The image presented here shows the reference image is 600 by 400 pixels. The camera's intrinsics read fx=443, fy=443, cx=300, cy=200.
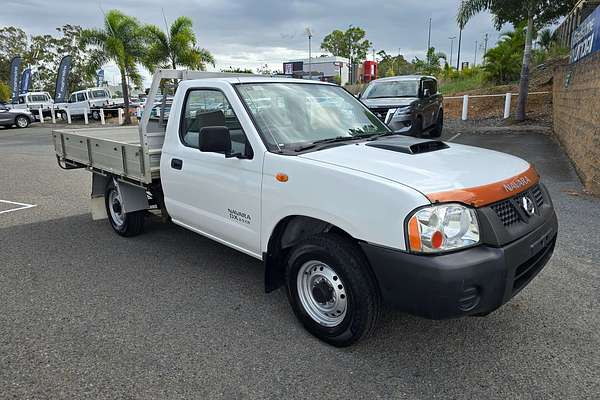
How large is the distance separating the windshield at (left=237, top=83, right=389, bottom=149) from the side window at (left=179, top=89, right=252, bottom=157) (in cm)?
20

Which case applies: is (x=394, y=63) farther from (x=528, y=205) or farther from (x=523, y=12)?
(x=528, y=205)

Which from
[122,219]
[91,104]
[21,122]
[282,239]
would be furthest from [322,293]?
[91,104]

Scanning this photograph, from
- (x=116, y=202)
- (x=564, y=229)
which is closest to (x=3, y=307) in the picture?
(x=116, y=202)

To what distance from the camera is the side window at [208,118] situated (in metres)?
3.58

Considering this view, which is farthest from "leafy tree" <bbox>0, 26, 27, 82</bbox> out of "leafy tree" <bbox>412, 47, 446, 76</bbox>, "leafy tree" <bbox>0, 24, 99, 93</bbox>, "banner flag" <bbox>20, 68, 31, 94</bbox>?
"leafy tree" <bbox>412, 47, 446, 76</bbox>

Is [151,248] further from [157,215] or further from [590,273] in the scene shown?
[590,273]

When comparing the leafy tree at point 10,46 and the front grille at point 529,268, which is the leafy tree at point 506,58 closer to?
the front grille at point 529,268

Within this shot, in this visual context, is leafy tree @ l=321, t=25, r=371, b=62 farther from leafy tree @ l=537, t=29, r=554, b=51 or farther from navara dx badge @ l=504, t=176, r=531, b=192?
navara dx badge @ l=504, t=176, r=531, b=192

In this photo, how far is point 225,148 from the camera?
11.1 feet

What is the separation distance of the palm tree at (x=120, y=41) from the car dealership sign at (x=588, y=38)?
21.9m

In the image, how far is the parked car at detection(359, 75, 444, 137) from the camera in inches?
437

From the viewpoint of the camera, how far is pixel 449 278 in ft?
7.81

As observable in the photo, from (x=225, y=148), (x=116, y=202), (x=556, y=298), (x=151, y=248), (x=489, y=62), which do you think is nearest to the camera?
(x=225, y=148)

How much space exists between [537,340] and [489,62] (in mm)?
23465
